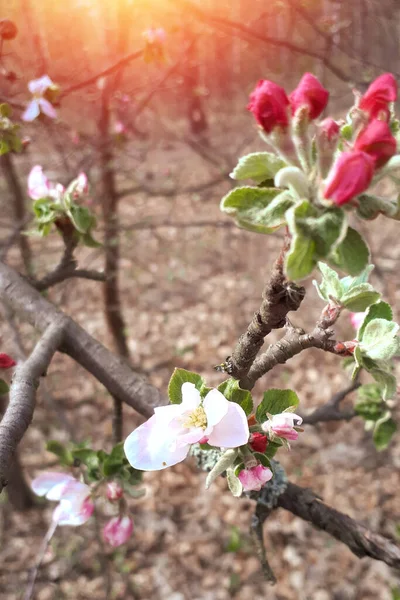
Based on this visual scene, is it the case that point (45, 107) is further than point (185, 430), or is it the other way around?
point (45, 107)

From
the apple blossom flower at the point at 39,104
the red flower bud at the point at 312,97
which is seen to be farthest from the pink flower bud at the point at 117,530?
the apple blossom flower at the point at 39,104

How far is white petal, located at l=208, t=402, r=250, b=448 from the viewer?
2.10 ft

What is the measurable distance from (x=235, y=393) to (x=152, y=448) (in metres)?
Answer: 0.14

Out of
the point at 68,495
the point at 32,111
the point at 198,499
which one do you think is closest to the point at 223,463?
the point at 68,495

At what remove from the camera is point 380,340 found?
708 mm

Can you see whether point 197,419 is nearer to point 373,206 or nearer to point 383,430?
point 373,206

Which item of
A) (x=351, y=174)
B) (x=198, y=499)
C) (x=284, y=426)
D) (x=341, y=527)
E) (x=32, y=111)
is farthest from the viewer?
(x=198, y=499)

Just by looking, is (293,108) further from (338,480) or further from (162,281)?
→ (162,281)

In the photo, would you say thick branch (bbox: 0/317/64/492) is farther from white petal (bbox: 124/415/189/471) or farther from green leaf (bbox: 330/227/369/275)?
green leaf (bbox: 330/227/369/275)

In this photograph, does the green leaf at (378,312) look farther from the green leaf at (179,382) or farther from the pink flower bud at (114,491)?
the pink flower bud at (114,491)

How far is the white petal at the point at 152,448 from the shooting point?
2.19 ft

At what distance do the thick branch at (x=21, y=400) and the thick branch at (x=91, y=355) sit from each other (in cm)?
9

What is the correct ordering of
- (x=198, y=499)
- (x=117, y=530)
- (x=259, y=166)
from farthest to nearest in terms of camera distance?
(x=198, y=499)
(x=117, y=530)
(x=259, y=166)

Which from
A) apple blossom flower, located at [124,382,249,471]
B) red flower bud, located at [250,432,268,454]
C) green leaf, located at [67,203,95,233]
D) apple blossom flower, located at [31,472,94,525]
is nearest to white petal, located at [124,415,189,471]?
apple blossom flower, located at [124,382,249,471]
